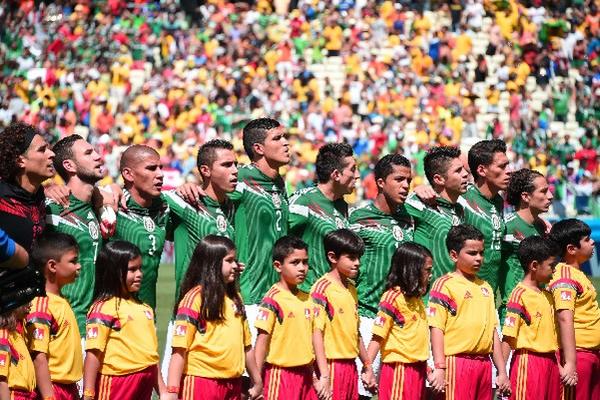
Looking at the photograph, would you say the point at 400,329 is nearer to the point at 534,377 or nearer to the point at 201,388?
the point at 534,377

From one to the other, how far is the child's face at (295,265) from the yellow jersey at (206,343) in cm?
62

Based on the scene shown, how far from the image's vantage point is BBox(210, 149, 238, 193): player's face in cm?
975

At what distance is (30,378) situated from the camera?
8.05m

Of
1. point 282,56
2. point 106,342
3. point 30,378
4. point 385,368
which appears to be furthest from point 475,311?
point 282,56

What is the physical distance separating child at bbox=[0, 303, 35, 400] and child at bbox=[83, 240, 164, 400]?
2.07ft

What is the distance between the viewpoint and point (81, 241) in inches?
361

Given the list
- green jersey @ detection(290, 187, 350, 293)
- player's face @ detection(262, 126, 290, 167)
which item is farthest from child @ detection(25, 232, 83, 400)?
green jersey @ detection(290, 187, 350, 293)

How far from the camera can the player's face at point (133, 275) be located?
8.70 metres

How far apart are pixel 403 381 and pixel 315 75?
2209cm

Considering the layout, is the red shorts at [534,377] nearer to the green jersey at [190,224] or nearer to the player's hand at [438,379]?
the player's hand at [438,379]

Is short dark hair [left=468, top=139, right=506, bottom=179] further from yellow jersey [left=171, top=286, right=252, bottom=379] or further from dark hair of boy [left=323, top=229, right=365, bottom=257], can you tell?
yellow jersey [left=171, top=286, right=252, bottom=379]

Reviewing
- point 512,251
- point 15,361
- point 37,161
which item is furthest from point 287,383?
point 512,251

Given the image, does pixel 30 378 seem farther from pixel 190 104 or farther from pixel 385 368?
pixel 190 104

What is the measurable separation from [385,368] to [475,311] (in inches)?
29.6
